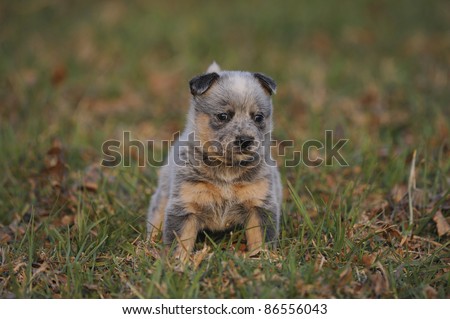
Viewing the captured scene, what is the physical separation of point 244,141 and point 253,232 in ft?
2.58

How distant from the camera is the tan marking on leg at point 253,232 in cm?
495

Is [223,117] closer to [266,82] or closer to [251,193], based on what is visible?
[266,82]

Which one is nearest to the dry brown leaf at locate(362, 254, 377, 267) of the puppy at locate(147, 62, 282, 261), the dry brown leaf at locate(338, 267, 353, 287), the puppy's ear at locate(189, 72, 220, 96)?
the dry brown leaf at locate(338, 267, 353, 287)

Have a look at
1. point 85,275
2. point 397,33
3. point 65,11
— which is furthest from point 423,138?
point 65,11

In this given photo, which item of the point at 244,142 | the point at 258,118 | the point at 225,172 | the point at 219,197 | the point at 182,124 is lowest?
the point at 219,197

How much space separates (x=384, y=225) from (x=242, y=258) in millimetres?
1605

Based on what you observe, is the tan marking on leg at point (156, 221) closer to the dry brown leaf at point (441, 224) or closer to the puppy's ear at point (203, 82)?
the puppy's ear at point (203, 82)

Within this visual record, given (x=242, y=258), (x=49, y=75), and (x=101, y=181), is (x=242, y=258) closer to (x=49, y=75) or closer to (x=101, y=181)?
(x=101, y=181)

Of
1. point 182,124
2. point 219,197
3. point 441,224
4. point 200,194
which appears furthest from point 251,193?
point 182,124

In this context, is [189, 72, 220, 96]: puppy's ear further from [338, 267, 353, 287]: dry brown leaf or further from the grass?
[338, 267, 353, 287]: dry brown leaf

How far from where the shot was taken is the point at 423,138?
693 centimetres

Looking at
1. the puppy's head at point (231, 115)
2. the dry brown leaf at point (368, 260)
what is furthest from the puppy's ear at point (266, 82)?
the dry brown leaf at point (368, 260)

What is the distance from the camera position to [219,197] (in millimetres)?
4969

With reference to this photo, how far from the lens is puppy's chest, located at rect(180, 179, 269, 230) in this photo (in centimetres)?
496
